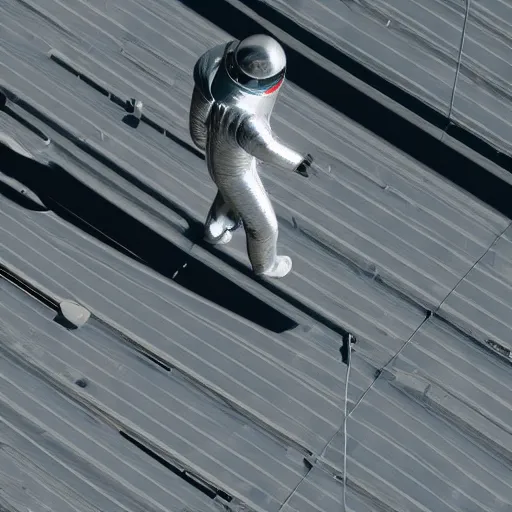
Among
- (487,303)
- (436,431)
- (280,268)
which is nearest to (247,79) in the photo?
(280,268)

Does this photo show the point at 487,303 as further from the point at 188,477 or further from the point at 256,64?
the point at 256,64

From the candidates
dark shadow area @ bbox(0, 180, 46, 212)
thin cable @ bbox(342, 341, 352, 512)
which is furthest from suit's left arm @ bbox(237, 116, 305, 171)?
dark shadow area @ bbox(0, 180, 46, 212)

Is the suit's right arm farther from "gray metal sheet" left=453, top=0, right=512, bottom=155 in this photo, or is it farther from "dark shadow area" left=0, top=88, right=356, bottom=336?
"gray metal sheet" left=453, top=0, right=512, bottom=155

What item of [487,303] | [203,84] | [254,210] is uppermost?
[203,84]

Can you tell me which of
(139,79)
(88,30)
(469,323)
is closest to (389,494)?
(469,323)

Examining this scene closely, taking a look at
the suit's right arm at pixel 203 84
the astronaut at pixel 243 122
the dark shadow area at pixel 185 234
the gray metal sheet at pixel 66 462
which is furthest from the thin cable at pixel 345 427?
the suit's right arm at pixel 203 84
